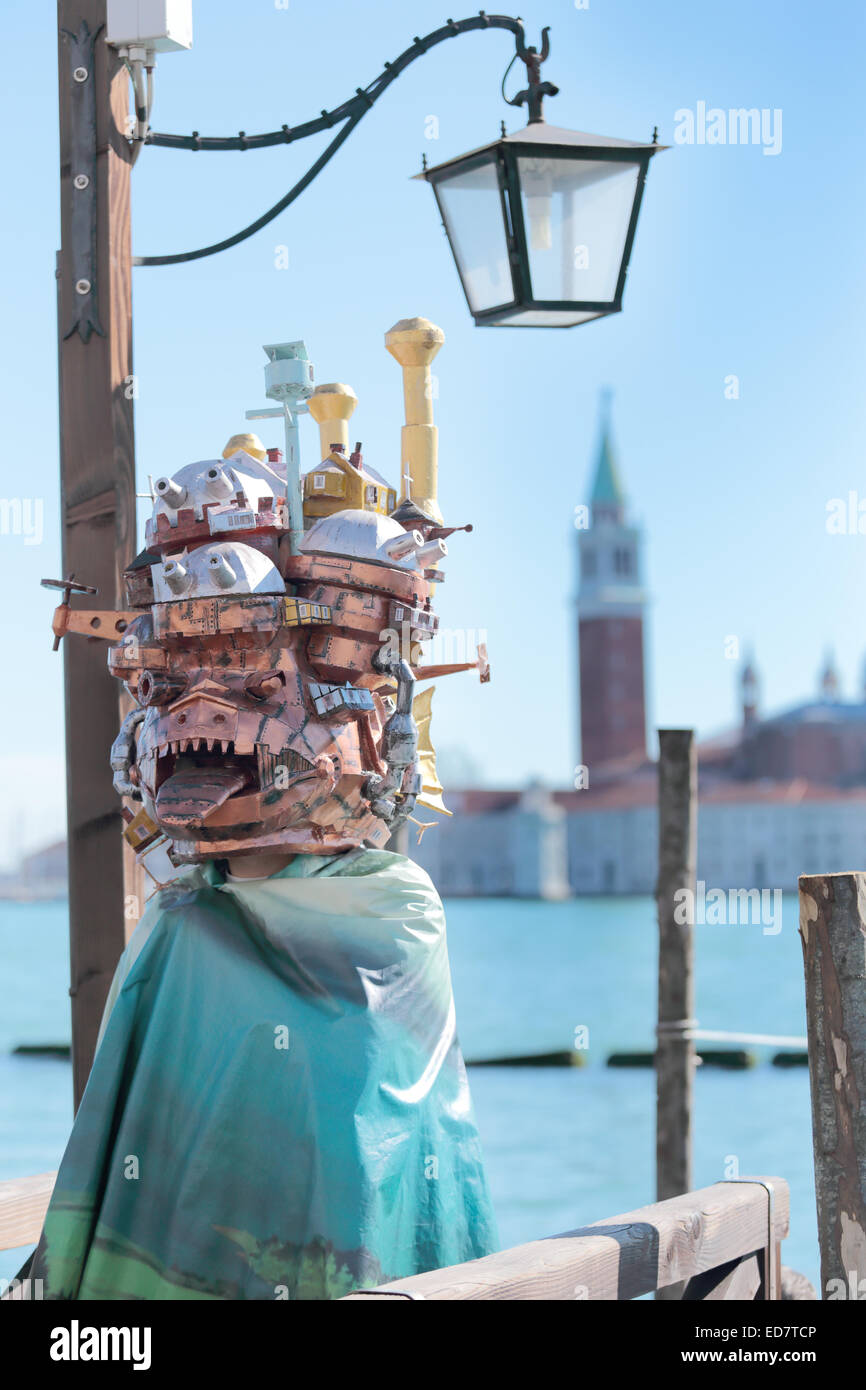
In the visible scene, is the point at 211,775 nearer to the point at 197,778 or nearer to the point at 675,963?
the point at 197,778

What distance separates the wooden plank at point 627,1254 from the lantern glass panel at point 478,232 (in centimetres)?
235

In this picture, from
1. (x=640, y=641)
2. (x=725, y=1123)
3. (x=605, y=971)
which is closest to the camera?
(x=725, y=1123)

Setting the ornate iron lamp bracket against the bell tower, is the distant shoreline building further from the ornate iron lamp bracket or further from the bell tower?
the ornate iron lamp bracket

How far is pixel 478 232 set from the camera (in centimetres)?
466

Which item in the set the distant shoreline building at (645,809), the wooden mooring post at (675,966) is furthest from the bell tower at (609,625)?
the wooden mooring post at (675,966)

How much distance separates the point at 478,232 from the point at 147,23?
108 centimetres

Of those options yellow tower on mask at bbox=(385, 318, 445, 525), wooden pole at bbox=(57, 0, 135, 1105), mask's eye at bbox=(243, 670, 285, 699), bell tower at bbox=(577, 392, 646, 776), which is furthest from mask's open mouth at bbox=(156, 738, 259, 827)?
bell tower at bbox=(577, 392, 646, 776)

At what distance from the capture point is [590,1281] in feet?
12.6

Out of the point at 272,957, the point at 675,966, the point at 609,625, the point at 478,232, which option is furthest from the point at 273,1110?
the point at 609,625

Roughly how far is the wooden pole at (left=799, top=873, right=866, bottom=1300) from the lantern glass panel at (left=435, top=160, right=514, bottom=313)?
1.75 m

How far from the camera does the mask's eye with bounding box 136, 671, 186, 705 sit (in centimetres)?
423
